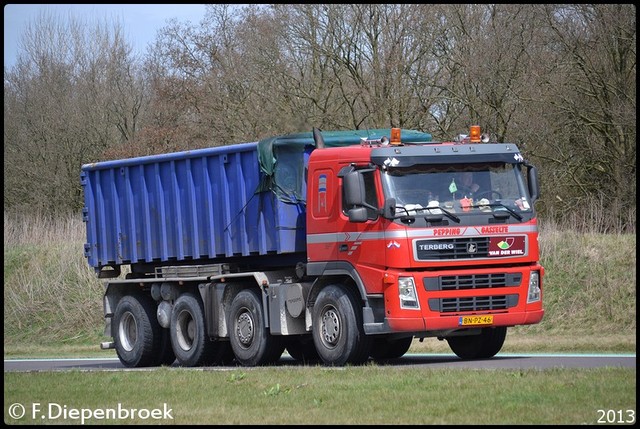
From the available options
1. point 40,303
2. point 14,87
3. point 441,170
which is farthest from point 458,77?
point 14,87

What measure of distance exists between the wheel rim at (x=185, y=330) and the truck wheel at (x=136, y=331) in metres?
0.82

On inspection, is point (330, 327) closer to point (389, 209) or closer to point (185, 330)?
point (389, 209)

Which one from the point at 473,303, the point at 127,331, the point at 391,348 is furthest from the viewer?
the point at 127,331

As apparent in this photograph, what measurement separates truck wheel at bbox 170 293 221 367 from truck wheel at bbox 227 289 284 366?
693 millimetres

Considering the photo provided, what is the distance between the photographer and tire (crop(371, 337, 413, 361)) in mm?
19547

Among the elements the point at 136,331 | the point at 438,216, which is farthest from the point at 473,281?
the point at 136,331

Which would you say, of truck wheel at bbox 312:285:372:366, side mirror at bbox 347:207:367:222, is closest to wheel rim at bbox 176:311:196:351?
truck wheel at bbox 312:285:372:366

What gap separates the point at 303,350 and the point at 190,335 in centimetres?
193

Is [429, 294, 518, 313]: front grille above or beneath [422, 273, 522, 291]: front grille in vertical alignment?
beneath

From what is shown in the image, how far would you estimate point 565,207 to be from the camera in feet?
107

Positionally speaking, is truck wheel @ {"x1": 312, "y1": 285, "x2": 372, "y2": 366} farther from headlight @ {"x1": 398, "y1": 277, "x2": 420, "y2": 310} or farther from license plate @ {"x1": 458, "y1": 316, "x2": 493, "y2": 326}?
license plate @ {"x1": 458, "y1": 316, "x2": 493, "y2": 326}

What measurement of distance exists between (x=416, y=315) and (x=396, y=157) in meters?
2.17

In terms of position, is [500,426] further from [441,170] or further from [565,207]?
[565,207]

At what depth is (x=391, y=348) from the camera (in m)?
19.8
